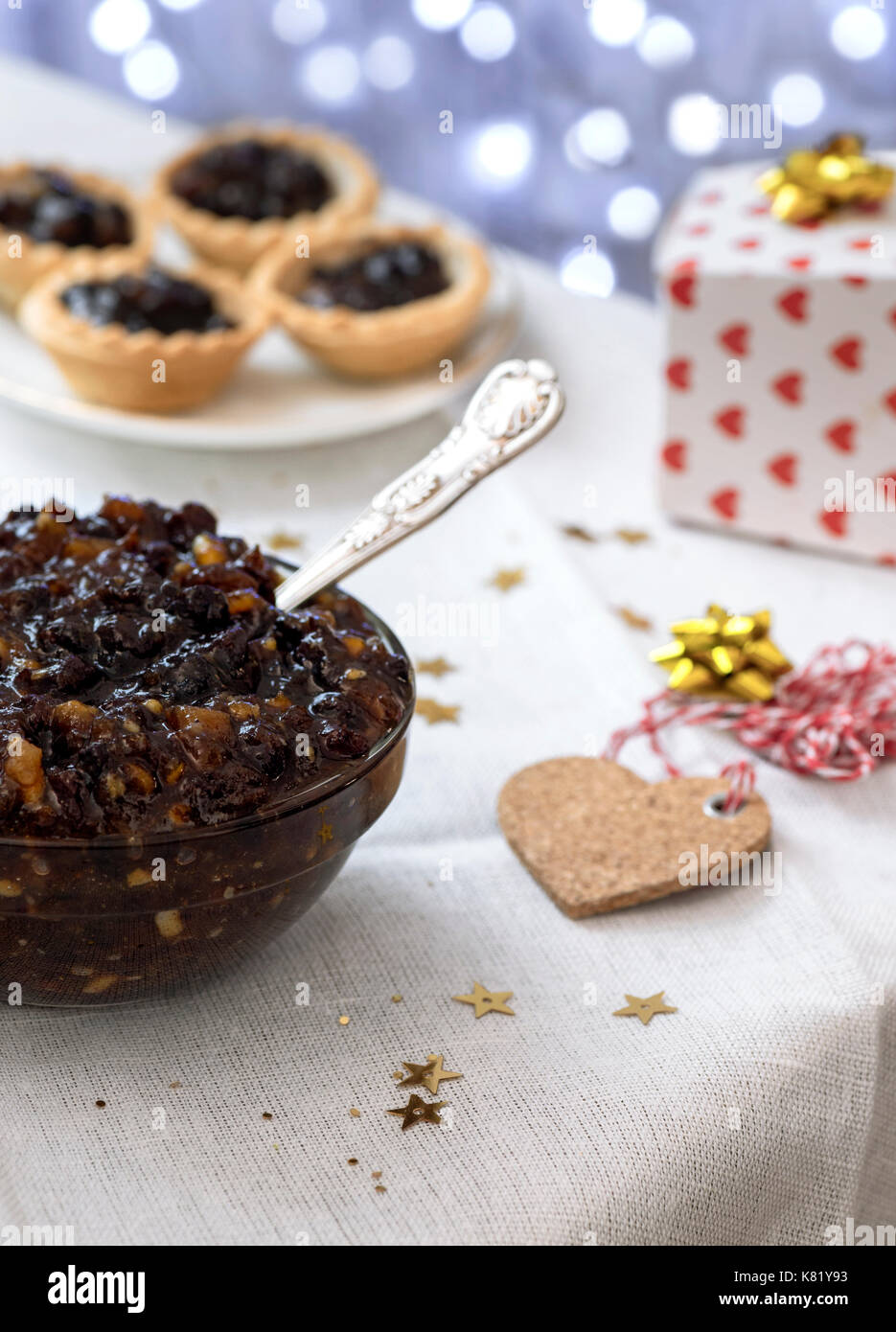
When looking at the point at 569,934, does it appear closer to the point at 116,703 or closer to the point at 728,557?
the point at 116,703

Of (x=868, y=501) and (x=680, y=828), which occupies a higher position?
(x=868, y=501)

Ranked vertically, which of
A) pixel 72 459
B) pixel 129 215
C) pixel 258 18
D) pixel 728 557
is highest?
pixel 258 18

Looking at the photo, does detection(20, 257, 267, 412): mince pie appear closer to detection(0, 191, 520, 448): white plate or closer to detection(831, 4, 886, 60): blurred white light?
detection(0, 191, 520, 448): white plate

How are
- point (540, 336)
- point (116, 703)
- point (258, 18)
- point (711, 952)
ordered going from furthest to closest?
point (258, 18), point (540, 336), point (711, 952), point (116, 703)

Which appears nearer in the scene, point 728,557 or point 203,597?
point 203,597

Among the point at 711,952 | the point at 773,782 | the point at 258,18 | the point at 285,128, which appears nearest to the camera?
the point at 711,952

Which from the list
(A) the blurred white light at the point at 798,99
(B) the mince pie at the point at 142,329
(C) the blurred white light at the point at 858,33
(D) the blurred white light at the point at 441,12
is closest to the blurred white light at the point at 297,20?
(D) the blurred white light at the point at 441,12

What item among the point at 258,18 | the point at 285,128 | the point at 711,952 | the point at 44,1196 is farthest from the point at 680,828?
the point at 258,18
